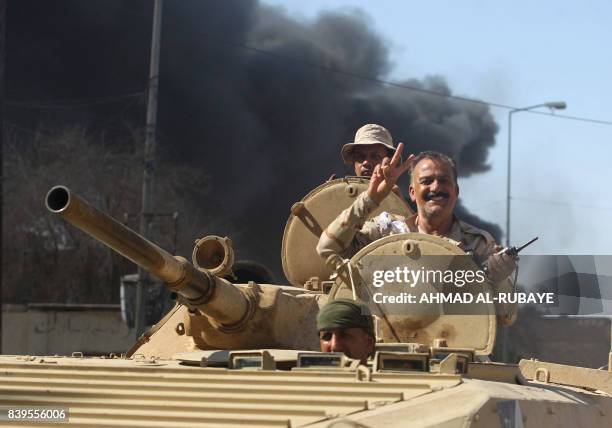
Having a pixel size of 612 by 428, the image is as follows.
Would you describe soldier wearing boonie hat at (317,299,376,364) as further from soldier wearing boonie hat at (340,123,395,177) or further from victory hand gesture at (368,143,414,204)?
soldier wearing boonie hat at (340,123,395,177)

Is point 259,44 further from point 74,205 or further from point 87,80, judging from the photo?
point 74,205

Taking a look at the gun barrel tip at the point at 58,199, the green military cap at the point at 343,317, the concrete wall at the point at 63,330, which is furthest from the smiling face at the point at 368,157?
the concrete wall at the point at 63,330

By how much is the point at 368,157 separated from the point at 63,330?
71.6 feet

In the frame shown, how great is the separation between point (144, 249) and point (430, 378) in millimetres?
2177

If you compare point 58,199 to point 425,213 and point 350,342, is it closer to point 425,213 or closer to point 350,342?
point 350,342

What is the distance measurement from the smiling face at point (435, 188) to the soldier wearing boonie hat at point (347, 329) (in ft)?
5.31

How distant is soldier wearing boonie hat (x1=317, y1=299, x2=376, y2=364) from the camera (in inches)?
321

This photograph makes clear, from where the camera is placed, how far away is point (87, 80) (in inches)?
1566

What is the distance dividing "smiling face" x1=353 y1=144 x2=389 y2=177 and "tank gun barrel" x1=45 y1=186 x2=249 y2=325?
2844 millimetres

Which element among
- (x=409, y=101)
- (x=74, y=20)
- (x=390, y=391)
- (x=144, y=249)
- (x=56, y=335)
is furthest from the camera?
(x=74, y=20)

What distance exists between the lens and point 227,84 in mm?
40562

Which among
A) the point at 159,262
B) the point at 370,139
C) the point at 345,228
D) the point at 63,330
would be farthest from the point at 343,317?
the point at 63,330

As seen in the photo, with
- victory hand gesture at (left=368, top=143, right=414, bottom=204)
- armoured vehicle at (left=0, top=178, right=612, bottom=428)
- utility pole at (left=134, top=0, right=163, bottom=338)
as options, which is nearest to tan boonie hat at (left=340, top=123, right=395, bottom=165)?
armoured vehicle at (left=0, top=178, right=612, bottom=428)

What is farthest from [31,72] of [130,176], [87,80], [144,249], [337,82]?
[144,249]
